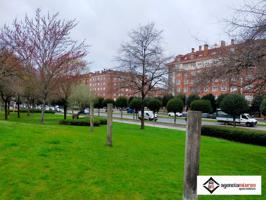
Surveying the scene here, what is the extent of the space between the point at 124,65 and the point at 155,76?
2.85 m

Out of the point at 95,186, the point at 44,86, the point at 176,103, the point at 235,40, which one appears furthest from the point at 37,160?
the point at 176,103

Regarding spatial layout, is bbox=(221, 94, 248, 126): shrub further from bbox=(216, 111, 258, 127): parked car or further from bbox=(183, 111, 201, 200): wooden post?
bbox=(183, 111, 201, 200): wooden post

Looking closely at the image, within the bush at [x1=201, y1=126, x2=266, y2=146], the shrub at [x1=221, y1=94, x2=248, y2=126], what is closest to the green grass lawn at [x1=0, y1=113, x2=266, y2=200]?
the bush at [x1=201, y1=126, x2=266, y2=146]

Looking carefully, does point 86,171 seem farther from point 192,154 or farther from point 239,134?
point 239,134

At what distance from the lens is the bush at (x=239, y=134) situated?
668 inches

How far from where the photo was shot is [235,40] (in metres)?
9.15

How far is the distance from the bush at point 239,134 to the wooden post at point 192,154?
14997 mm

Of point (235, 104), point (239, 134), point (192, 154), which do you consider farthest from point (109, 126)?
point (235, 104)

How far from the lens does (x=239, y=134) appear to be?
18.3 meters

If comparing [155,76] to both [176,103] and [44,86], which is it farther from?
[176,103]

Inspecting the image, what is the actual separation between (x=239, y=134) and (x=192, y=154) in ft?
52.9

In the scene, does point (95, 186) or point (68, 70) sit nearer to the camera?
point (95, 186)

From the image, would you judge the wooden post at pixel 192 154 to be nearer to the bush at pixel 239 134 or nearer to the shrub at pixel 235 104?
the bush at pixel 239 134

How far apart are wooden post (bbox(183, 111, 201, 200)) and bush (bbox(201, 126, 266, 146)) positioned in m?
15.0
